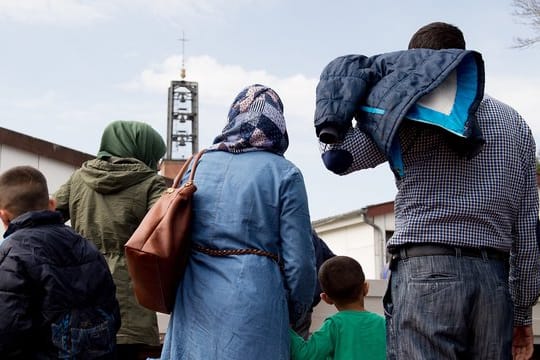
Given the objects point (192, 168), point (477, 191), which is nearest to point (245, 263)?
point (192, 168)

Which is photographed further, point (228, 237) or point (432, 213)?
point (228, 237)

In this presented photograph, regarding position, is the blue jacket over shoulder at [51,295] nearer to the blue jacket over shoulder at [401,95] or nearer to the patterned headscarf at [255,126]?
the patterned headscarf at [255,126]

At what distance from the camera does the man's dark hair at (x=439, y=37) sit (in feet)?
9.12

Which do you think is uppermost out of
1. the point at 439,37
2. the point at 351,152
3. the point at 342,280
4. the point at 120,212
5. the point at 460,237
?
the point at 439,37

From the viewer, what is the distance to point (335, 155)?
8.79 feet

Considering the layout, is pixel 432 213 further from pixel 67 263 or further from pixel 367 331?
pixel 67 263

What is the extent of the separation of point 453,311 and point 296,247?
636mm

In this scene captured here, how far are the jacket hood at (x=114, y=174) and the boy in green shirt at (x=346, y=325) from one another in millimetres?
1104

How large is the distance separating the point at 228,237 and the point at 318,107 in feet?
2.10

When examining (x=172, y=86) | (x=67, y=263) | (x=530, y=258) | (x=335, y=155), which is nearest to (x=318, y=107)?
(x=335, y=155)

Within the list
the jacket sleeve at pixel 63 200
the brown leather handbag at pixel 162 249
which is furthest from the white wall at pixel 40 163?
the brown leather handbag at pixel 162 249

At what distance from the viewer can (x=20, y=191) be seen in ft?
11.3

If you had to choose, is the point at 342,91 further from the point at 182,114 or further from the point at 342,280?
the point at 182,114

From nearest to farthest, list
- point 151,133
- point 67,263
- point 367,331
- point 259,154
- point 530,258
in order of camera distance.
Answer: point 530,258 → point 259,154 → point 67,263 → point 367,331 → point 151,133
